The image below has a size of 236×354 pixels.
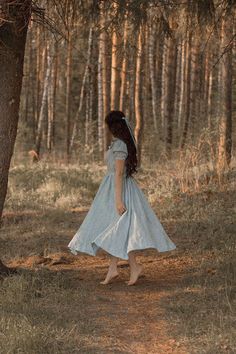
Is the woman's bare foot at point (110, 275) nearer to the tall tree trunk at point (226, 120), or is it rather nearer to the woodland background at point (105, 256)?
the woodland background at point (105, 256)

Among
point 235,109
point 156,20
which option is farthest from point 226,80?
point 235,109

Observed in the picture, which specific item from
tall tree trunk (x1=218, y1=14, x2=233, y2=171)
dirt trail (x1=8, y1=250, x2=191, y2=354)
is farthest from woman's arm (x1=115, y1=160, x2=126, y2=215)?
tall tree trunk (x1=218, y1=14, x2=233, y2=171)

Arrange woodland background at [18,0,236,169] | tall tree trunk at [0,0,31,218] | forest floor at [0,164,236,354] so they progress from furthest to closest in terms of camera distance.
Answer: woodland background at [18,0,236,169] < tall tree trunk at [0,0,31,218] < forest floor at [0,164,236,354]

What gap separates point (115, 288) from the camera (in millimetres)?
6781

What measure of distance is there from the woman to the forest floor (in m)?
0.42

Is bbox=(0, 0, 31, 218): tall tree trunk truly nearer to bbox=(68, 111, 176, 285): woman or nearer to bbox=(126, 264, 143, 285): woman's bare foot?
bbox=(68, 111, 176, 285): woman

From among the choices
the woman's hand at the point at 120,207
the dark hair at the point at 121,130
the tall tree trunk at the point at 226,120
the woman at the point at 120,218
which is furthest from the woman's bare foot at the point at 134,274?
the tall tree trunk at the point at 226,120

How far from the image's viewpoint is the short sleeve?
6.73m

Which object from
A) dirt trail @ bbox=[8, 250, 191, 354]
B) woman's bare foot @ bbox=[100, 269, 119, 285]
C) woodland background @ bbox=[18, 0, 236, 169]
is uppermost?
woodland background @ bbox=[18, 0, 236, 169]

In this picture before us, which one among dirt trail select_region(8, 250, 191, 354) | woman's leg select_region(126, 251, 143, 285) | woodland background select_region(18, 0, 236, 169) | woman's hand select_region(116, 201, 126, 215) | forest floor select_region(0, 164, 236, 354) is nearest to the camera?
forest floor select_region(0, 164, 236, 354)

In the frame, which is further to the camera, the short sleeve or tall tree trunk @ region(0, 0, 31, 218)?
the short sleeve

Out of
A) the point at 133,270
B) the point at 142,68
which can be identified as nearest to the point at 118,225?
the point at 133,270

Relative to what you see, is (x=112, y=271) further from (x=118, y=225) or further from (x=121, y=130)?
(x=121, y=130)

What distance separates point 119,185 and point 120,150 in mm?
361
